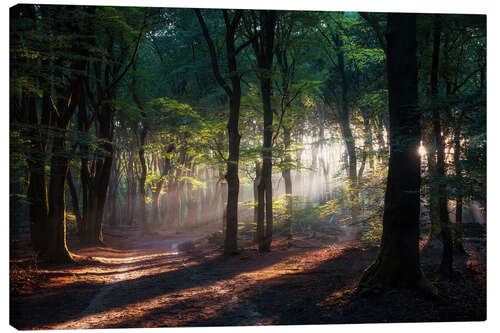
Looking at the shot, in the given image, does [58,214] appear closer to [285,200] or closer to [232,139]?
[232,139]

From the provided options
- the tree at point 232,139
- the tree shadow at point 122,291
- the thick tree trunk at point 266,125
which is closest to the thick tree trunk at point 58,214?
the tree shadow at point 122,291

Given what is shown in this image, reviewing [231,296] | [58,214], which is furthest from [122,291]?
[58,214]

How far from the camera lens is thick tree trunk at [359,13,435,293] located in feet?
13.8

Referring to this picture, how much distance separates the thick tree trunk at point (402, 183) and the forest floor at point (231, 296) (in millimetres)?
232

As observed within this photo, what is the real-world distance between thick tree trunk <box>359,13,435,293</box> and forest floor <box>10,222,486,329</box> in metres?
0.23

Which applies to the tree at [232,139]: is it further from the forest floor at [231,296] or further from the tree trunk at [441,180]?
the tree trunk at [441,180]

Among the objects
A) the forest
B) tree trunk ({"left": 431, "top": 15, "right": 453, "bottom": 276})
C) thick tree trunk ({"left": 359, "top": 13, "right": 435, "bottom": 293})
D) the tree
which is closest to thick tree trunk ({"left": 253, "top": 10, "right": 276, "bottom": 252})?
the forest

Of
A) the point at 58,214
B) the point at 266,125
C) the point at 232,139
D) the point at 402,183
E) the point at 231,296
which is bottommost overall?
the point at 231,296

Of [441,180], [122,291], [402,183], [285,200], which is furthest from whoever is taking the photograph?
[285,200]

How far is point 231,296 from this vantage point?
4.94 meters

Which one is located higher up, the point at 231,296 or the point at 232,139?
the point at 232,139

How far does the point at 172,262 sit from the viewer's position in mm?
8609

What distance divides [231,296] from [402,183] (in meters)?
2.93
